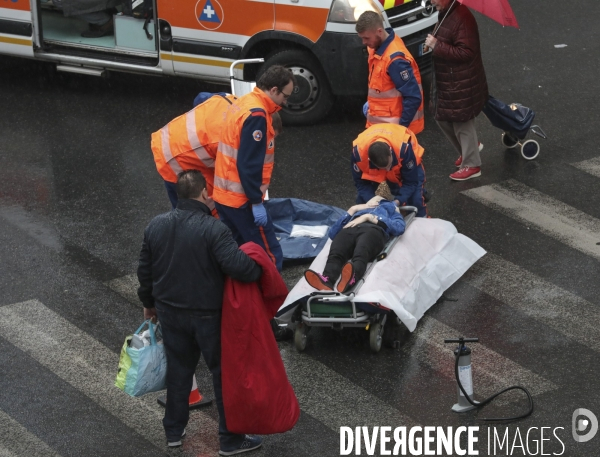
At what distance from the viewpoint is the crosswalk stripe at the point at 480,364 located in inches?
254

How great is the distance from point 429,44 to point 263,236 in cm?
279

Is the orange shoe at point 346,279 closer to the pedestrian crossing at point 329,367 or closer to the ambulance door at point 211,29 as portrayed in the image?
the pedestrian crossing at point 329,367

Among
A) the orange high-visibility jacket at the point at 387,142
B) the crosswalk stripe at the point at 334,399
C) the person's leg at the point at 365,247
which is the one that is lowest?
the crosswalk stripe at the point at 334,399

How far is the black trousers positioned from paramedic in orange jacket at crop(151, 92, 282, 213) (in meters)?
0.91

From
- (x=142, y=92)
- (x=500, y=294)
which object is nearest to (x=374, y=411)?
(x=500, y=294)

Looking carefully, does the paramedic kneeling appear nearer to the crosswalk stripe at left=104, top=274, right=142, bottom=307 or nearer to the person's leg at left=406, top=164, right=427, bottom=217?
the person's leg at left=406, top=164, right=427, bottom=217

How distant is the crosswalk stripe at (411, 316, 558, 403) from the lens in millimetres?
6457

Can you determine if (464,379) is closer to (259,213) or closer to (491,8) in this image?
(259,213)

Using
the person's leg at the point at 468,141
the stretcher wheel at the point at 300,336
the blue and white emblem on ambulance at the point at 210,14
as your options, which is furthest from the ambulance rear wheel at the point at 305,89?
the stretcher wheel at the point at 300,336

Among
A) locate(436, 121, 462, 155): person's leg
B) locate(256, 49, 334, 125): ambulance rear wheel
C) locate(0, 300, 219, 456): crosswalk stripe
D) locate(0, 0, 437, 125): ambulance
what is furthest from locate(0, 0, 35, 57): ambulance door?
locate(436, 121, 462, 155): person's leg

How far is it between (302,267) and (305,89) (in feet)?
9.97

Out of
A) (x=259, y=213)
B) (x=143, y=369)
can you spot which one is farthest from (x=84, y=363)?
(x=259, y=213)

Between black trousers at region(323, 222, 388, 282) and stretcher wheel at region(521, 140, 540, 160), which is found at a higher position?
black trousers at region(323, 222, 388, 282)

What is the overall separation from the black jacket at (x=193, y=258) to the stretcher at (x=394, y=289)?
123 centimetres
